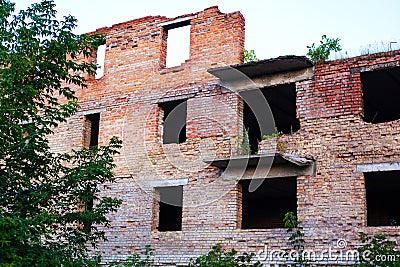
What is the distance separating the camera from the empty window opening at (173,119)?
48.1ft

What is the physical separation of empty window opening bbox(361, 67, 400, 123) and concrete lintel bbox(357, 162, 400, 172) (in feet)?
5.42

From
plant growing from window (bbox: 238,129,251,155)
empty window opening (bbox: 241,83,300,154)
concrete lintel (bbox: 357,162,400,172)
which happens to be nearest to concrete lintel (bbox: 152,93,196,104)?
empty window opening (bbox: 241,83,300,154)

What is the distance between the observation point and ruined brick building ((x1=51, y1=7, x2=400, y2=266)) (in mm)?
11719

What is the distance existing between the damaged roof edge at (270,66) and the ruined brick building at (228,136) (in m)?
0.03

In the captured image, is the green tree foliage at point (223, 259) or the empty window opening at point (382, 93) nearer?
the green tree foliage at point (223, 259)


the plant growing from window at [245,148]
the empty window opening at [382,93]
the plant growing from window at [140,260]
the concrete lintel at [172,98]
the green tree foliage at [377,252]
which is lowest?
the plant growing from window at [140,260]

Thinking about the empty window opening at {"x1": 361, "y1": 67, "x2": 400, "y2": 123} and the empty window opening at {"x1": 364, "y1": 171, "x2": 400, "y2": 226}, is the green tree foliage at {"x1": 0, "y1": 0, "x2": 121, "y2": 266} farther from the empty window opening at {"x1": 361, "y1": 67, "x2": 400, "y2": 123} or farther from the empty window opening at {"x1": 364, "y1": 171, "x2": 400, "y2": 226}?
the empty window opening at {"x1": 364, "y1": 171, "x2": 400, "y2": 226}

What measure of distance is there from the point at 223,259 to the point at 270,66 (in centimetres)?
441

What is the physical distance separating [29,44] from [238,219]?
5986 millimetres

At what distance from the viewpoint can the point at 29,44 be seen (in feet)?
33.5

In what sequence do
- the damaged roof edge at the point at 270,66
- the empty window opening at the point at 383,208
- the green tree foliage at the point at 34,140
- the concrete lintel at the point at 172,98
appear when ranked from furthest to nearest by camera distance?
the empty window opening at the point at 383,208, the concrete lintel at the point at 172,98, the damaged roof edge at the point at 270,66, the green tree foliage at the point at 34,140

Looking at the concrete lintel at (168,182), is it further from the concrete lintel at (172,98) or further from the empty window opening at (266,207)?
the empty window opening at (266,207)

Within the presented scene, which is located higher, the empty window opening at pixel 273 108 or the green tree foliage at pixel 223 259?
the empty window opening at pixel 273 108

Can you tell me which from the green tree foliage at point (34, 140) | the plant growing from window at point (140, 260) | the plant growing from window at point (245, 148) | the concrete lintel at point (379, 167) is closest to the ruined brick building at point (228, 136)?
the concrete lintel at point (379, 167)
